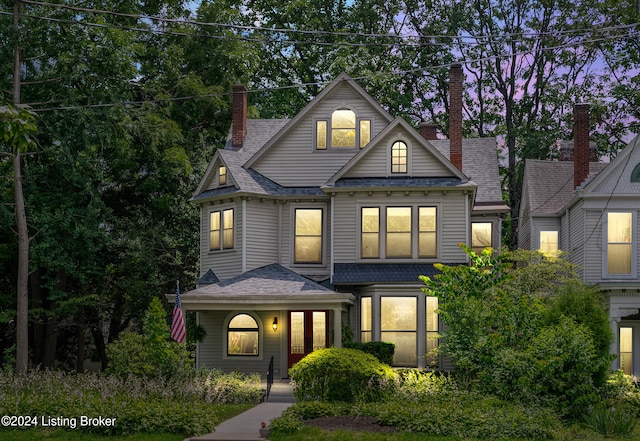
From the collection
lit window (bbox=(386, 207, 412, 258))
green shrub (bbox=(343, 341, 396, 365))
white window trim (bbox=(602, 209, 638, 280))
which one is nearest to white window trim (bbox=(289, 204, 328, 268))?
lit window (bbox=(386, 207, 412, 258))

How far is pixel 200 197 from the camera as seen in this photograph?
111 ft

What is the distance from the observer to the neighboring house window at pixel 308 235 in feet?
109

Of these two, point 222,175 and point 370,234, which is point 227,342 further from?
point 370,234

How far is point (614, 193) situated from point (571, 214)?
10.6ft

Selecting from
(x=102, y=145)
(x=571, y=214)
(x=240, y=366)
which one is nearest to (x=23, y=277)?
(x=102, y=145)

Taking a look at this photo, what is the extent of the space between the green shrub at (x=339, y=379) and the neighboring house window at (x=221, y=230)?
11.1 meters

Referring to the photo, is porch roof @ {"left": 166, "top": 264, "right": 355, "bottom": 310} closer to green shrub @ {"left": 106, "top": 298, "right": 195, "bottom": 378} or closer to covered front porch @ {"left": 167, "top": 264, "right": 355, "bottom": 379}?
covered front porch @ {"left": 167, "top": 264, "right": 355, "bottom": 379}

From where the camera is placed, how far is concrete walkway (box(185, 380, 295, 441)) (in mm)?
17859

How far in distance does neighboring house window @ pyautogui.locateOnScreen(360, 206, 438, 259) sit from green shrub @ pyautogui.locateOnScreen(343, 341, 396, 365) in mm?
4314

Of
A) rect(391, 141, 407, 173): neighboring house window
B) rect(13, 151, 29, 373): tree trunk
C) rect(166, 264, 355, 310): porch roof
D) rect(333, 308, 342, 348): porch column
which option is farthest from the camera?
rect(391, 141, 407, 173): neighboring house window

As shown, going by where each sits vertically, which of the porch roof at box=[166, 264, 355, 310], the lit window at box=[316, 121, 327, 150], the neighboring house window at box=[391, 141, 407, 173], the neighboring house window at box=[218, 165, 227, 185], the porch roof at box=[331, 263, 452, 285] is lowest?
the porch roof at box=[166, 264, 355, 310]

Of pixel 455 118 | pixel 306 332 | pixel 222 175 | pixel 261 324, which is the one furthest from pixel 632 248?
pixel 222 175

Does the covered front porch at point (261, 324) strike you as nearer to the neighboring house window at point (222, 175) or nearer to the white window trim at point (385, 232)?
the white window trim at point (385, 232)

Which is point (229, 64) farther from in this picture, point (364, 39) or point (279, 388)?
point (279, 388)
